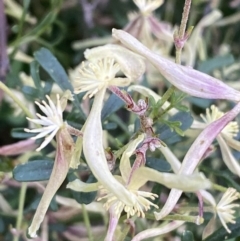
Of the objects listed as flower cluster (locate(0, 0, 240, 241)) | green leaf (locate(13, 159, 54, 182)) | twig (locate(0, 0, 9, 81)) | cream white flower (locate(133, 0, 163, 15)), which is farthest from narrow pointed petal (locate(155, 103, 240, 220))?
twig (locate(0, 0, 9, 81))

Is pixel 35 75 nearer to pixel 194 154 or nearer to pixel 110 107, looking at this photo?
pixel 110 107

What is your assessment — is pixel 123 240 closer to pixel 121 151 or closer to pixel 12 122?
pixel 121 151

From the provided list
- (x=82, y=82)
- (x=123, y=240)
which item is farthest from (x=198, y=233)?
(x=82, y=82)

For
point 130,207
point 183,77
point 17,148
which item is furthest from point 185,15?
point 17,148

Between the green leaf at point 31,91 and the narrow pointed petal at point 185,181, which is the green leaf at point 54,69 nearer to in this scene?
the green leaf at point 31,91

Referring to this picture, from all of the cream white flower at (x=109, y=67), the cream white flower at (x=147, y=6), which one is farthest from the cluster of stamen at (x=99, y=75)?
the cream white flower at (x=147, y=6)
